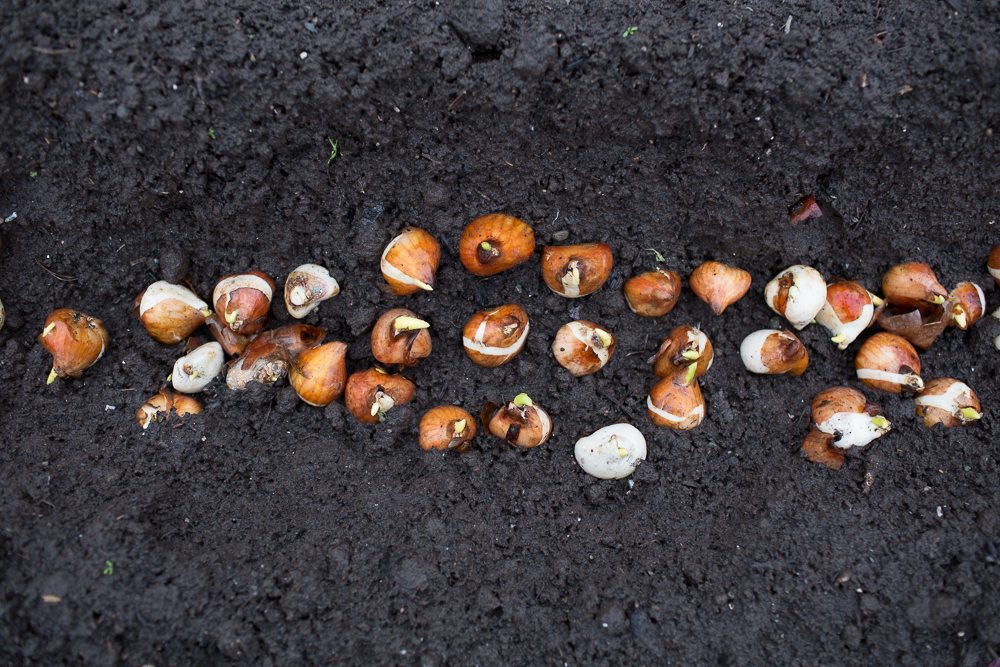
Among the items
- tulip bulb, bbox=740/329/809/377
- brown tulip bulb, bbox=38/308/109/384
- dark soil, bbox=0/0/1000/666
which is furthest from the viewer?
tulip bulb, bbox=740/329/809/377

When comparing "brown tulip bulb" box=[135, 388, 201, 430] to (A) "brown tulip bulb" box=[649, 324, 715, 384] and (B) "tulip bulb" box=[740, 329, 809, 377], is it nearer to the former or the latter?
(A) "brown tulip bulb" box=[649, 324, 715, 384]

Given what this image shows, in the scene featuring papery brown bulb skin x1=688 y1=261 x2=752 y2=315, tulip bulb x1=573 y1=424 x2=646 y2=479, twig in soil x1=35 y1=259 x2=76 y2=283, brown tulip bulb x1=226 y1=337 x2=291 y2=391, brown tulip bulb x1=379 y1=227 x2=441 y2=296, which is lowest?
tulip bulb x1=573 y1=424 x2=646 y2=479

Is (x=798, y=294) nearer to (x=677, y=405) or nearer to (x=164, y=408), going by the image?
(x=677, y=405)

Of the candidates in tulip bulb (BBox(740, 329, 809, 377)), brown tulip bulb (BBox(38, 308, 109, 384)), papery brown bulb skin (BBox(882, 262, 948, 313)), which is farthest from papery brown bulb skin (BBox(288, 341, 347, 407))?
papery brown bulb skin (BBox(882, 262, 948, 313))

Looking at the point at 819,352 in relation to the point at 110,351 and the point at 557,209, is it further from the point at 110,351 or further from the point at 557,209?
the point at 110,351

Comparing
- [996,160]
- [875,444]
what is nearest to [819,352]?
[875,444]

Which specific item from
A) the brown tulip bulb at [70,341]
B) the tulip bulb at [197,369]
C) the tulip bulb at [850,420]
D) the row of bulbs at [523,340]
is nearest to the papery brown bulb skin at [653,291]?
the row of bulbs at [523,340]

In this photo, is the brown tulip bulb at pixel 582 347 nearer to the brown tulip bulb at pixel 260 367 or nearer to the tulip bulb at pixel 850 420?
the tulip bulb at pixel 850 420

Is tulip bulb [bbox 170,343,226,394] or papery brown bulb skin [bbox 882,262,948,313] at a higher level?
papery brown bulb skin [bbox 882,262,948,313]
